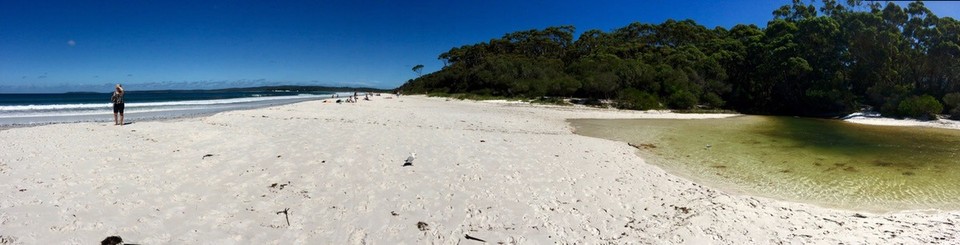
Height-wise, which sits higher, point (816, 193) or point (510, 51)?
point (510, 51)

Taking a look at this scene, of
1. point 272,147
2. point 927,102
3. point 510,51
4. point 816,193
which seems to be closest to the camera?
point 816,193

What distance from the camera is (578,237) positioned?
16.1 ft

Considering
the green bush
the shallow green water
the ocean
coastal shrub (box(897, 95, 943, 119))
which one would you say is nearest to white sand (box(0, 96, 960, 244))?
the shallow green water

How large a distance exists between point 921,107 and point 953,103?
1.76 m

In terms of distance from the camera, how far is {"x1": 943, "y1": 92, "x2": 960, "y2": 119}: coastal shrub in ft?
81.5

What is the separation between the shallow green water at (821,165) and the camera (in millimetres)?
7289

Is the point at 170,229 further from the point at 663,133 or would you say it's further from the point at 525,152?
the point at 663,133

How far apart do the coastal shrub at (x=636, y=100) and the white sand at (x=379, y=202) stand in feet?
77.8

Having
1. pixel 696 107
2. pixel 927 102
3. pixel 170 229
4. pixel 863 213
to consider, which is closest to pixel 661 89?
pixel 696 107

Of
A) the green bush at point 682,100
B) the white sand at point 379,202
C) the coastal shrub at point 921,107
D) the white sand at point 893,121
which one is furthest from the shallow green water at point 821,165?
the green bush at point 682,100

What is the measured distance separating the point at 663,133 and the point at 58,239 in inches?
664

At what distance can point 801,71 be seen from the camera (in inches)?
1320

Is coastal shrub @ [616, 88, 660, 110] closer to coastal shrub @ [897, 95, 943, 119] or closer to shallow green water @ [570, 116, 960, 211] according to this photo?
coastal shrub @ [897, 95, 943, 119]

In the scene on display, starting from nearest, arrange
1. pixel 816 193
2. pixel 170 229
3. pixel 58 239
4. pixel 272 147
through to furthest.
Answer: pixel 58 239 < pixel 170 229 < pixel 816 193 < pixel 272 147
